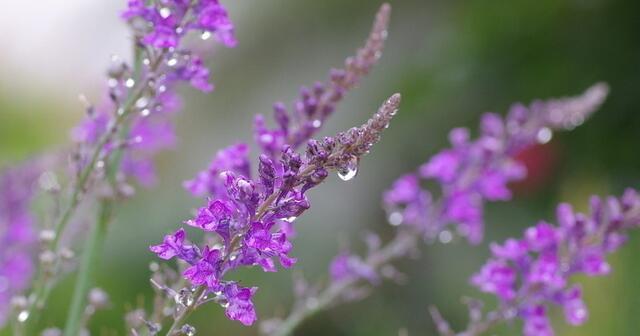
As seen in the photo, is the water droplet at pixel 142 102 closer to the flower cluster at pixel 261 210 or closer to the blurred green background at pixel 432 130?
the flower cluster at pixel 261 210

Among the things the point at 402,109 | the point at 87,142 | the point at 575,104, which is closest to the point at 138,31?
the point at 87,142

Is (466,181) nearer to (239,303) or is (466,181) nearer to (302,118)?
(302,118)

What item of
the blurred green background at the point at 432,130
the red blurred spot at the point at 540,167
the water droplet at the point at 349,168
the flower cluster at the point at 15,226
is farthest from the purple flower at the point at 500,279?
the red blurred spot at the point at 540,167

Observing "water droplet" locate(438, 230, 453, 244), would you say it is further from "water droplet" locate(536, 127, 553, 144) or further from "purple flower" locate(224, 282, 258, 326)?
"purple flower" locate(224, 282, 258, 326)

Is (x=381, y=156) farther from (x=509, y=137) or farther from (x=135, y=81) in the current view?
(x=135, y=81)

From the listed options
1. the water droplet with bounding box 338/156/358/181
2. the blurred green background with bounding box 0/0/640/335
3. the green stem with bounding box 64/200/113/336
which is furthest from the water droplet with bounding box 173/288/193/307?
the blurred green background with bounding box 0/0/640/335

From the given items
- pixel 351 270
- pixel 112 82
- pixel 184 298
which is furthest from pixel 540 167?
pixel 184 298
